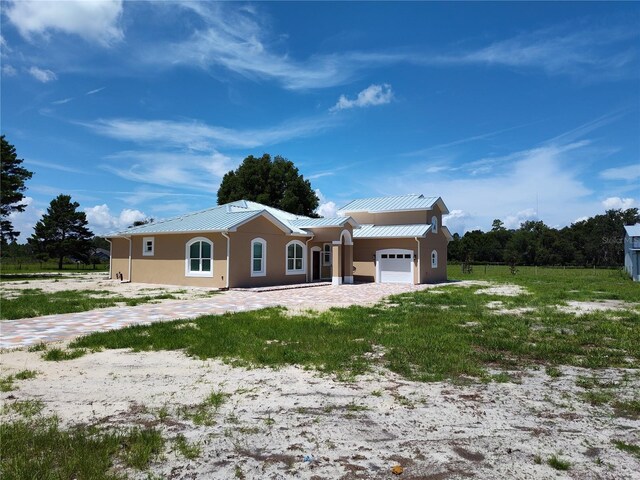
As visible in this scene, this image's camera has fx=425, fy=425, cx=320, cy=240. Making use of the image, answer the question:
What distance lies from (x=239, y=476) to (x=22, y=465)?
1661 mm

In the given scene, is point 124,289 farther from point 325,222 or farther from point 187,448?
point 187,448

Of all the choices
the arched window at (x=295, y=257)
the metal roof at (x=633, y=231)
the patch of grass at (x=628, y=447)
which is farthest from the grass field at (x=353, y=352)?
the metal roof at (x=633, y=231)

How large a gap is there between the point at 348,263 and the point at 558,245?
5530cm

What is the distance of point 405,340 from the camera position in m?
8.07

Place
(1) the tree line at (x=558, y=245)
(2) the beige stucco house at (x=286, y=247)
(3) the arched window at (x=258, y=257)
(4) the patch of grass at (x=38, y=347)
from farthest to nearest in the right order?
(1) the tree line at (x=558, y=245), (3) the arched window at (x=258, y=257), (2) the beige stucco house at (x=286, y=247), (4) the patch of grass at (x=38, y=347)

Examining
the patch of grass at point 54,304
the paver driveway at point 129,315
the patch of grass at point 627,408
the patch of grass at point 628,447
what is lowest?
the patch of grass at point 628,447

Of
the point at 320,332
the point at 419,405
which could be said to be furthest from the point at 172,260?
the point at 419,405

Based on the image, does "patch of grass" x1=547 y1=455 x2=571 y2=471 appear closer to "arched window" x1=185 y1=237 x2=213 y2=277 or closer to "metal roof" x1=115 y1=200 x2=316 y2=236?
"metal roof" x1=115 y1=200 x2=316 y2=236

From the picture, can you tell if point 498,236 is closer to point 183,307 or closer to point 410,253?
point 410,253

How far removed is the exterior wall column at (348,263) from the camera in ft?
83.8

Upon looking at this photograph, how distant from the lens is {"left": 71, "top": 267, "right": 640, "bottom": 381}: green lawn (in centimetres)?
660

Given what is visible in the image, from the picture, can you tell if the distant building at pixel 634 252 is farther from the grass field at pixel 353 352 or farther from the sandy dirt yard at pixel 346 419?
the sandy dirt yard at pixel 346 419

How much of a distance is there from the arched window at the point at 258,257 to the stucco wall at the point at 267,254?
172mm

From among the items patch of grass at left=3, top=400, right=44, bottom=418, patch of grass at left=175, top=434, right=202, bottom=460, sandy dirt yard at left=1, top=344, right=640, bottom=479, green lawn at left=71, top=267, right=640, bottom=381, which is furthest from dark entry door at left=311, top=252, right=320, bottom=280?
patch of grass at left=175, top=434, right=202, bottom=460
